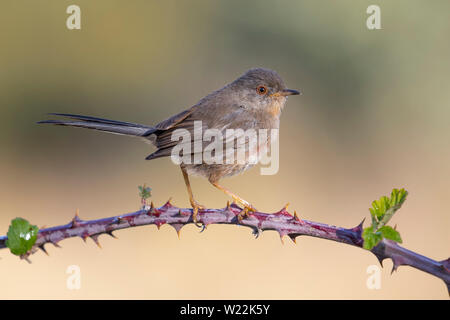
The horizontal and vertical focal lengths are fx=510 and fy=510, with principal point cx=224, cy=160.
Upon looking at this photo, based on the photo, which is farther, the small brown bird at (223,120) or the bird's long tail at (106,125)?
the small brown bird at (223,120)

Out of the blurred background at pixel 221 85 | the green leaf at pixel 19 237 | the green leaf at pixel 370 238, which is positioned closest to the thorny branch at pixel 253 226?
the green leaf at pixel 19 237

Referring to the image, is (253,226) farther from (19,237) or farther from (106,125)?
(106,125)

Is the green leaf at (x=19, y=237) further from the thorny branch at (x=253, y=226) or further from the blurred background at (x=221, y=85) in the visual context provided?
the blurred background at (x=221, y=85)

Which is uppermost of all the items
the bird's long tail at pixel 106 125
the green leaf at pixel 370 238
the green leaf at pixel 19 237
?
the bird's long tail at pixel 106 125

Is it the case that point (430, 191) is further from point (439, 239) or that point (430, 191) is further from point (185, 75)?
point (185, 75)

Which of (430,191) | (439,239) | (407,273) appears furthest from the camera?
(430,191)

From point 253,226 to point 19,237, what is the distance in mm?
1054

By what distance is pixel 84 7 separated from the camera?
7.93 metres

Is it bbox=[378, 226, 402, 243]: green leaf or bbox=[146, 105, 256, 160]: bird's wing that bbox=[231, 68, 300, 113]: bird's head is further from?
bbox=[378, 226, 402, 243]: green leaf

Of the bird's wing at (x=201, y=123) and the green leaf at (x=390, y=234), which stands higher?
the bird's wing at (x=201, y=123)

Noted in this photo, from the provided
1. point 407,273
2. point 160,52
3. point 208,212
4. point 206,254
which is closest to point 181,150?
point 208,212

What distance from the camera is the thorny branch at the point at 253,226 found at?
2.12m

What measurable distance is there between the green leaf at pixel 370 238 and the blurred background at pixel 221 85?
13.8 ft

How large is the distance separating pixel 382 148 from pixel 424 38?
1.76 meters
